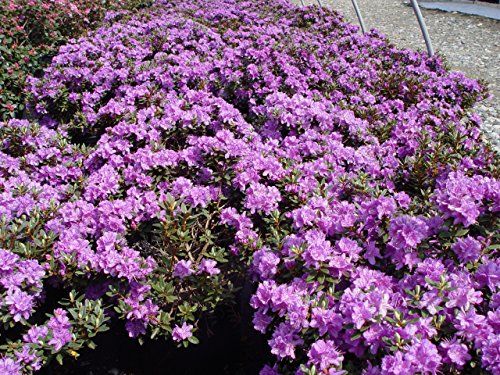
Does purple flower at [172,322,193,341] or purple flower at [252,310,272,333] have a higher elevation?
purple flower at [252,310,272,333]

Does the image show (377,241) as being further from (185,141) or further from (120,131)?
(120,131)

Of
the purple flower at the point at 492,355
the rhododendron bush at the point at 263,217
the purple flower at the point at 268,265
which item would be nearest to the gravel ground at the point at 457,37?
the rhododendron bush at the point at 263,217

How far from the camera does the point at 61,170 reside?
10.0 feet

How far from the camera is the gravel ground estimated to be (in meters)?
6.61

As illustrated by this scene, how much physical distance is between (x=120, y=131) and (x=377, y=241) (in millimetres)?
1985

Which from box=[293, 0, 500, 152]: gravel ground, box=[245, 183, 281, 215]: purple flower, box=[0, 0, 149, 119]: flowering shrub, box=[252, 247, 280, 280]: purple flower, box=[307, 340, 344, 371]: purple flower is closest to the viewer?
box=[307, 340, 344, 371]: purple flower

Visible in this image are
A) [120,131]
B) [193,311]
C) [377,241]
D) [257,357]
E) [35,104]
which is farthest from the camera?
[35,104]

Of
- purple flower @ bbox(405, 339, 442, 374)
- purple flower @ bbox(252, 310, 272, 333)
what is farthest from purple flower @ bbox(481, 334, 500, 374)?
purple flower @ bbox(252, 310, 272, 333)

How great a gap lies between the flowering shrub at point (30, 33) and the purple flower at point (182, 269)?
357cm

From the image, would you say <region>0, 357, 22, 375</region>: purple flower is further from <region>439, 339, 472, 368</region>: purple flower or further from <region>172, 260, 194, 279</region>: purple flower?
<region>439, 339, 472, 368</region>: purple flower

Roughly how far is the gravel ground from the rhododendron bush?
255 centimetres

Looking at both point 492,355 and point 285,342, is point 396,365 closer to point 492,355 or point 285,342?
point 492,355

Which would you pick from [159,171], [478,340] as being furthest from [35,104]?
[478,340]

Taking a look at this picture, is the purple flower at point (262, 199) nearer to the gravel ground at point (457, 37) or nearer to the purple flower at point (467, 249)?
the purple flower at point (467, 249)
